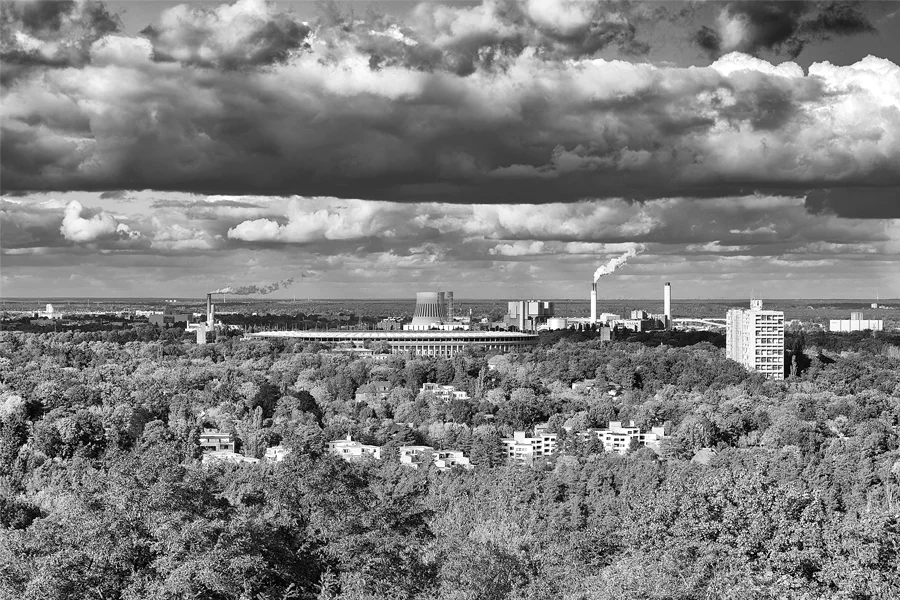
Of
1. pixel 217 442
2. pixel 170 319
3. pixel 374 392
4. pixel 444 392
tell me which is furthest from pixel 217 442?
pixel 170 319

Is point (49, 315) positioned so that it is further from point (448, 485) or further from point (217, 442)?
point (448, 485)

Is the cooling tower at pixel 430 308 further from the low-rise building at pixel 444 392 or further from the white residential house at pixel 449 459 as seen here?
the white residential house at pixel 449 459

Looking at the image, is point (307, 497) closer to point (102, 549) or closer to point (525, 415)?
point (102, 549)

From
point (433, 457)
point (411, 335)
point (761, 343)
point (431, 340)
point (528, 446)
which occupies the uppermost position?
point (761, 343)

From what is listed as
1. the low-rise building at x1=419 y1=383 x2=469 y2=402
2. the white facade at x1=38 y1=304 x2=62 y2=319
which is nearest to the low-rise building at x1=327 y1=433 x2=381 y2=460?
the low-rise building at x1=419 y1=383 x2=469 y2=402

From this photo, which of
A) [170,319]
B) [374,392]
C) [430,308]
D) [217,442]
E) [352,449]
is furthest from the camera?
[170,319]

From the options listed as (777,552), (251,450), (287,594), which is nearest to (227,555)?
(287,594)
